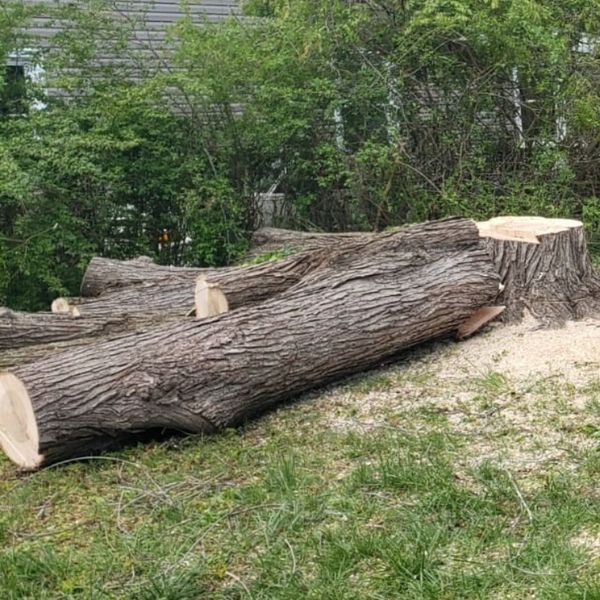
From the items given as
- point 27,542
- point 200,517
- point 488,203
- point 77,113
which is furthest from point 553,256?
point 77,113

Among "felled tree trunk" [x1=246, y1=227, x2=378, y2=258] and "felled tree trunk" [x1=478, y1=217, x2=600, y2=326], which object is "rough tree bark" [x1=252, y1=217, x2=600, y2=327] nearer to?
"felled tree trunk" [x1=478, y1=217, x2=600, y2=326]

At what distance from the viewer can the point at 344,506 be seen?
3760mm

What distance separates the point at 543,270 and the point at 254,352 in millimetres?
2481

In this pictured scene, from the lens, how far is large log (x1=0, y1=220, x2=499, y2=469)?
4703 mm

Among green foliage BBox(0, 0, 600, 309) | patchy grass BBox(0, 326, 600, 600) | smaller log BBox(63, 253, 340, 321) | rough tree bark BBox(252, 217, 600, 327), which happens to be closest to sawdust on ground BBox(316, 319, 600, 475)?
patchy grass BBox(0, 326, 600, 600)

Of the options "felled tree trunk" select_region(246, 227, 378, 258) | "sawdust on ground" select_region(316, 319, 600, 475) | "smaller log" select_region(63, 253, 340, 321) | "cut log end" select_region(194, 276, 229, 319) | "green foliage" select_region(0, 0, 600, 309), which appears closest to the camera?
"sawdust on ground" select_region(316, 319, 600, 475)

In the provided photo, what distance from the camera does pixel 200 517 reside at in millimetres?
3793

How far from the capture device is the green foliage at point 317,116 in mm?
9141

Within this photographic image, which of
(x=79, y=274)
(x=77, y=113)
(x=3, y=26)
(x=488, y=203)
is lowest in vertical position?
(x=79, y=274)

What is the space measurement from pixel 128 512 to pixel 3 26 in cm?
687

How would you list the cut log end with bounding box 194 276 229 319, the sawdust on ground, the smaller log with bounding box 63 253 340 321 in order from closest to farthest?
the sawdust on ground → the cut log end with bounding box 194 276 229 319 → the smaller log with bounding box 63 253 340 321

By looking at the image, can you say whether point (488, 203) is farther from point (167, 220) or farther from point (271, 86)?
point (167, 220)

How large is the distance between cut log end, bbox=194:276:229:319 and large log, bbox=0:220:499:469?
0.63m

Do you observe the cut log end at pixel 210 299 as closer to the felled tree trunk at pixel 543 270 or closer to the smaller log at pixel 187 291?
the smaller log at pixel 187 291
